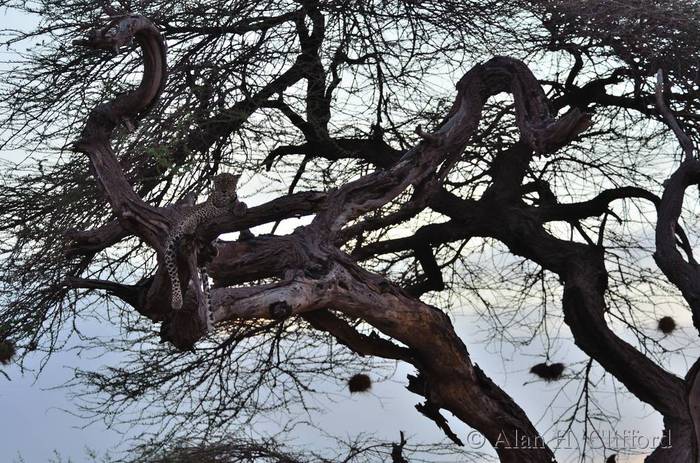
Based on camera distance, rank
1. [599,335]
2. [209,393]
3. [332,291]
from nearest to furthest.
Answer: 1. [332,291]
2. [599,335]
3. [209,393]

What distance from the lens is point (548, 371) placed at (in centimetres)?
856

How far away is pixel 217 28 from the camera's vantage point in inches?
289

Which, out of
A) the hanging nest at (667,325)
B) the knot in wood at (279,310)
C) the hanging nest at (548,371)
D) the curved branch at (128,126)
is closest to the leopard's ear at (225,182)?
the curved branch at (128,126)

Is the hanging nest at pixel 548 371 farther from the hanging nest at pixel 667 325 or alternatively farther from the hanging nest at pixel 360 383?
the hanging nest at pixel 360 383

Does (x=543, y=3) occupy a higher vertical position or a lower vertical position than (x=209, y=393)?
higher

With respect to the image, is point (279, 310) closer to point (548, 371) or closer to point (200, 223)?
point (200, 223)

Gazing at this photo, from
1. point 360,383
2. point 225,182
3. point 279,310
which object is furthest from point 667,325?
point 225,182

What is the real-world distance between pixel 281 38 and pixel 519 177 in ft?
7.14

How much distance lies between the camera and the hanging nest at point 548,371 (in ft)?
28.0

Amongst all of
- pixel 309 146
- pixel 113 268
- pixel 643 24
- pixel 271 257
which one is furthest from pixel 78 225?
pixel 643 24

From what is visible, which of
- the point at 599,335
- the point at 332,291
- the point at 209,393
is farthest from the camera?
the point at 209,393

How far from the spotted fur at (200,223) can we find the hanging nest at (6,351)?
213 centimetres

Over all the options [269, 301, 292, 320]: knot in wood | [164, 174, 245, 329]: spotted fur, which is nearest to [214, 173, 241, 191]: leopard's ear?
[164, 174, 245, 329]: spotted fur

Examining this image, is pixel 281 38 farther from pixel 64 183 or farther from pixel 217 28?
pixel 64 183
